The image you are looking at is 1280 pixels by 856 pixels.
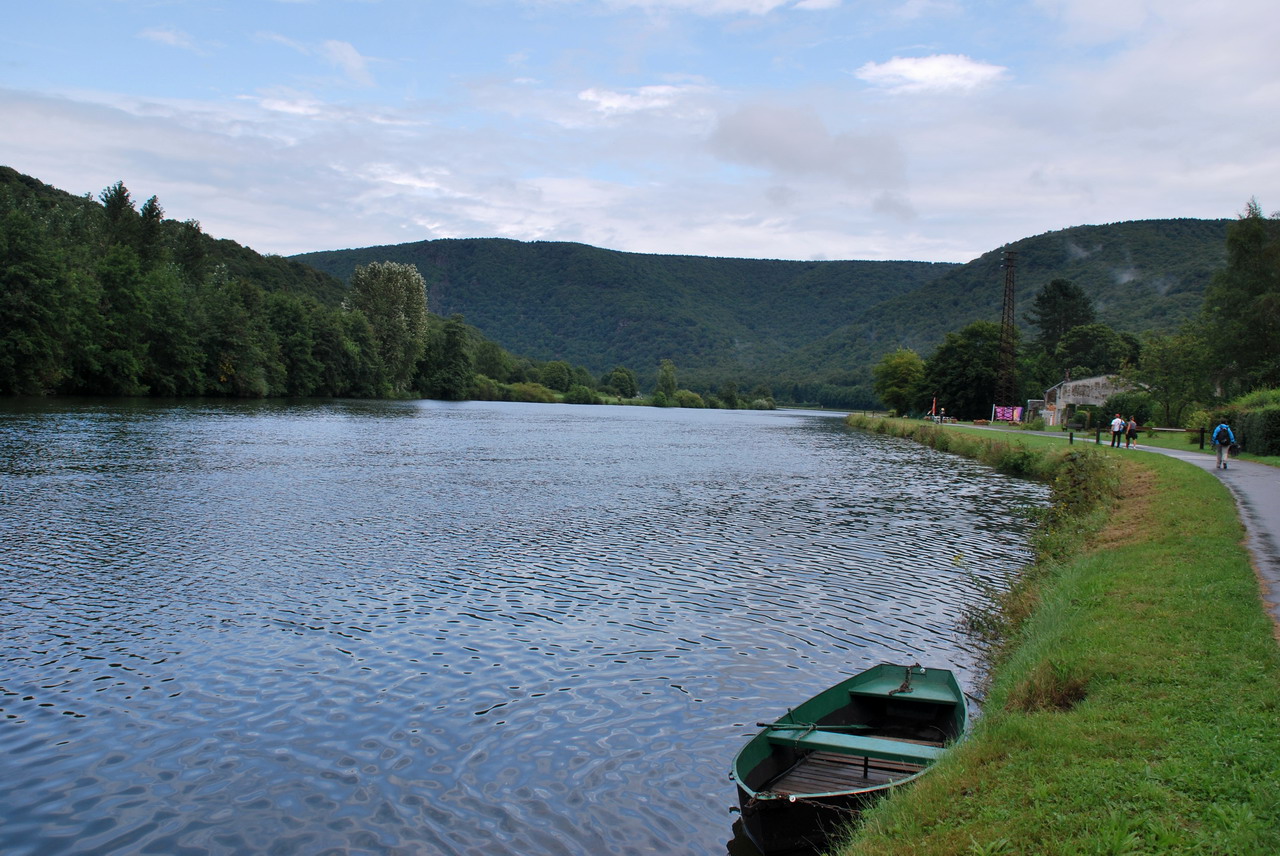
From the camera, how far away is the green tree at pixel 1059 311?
133 meters

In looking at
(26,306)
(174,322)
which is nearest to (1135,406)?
(26,306)

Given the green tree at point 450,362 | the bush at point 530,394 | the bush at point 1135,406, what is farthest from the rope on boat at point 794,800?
the bush at point 530,394

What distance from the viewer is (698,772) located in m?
8.98

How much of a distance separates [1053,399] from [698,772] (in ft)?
327

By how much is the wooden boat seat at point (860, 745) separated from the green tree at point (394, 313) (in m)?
119

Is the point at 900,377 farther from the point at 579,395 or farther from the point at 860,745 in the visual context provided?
the point at 860,745

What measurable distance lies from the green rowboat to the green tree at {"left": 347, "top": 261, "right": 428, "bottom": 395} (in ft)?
388

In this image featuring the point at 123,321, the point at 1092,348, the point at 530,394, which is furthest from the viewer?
the point at 530,394

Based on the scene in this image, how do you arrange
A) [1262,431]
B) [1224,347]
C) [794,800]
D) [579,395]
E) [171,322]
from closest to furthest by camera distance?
1. [794,800]
2. [1262,431]
3. [1224,347]
4. [171,322]
5. [579,395]

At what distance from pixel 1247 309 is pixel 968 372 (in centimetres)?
3891

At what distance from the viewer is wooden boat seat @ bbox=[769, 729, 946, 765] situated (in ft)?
26.3

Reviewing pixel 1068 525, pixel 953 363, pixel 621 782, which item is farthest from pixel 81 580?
pixel 953 363

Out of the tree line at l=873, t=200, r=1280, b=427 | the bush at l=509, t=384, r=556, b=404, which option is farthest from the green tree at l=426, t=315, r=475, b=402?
the tree line at l=873, t=200, r=1280, b=427

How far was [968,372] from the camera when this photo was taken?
99.4 metres
